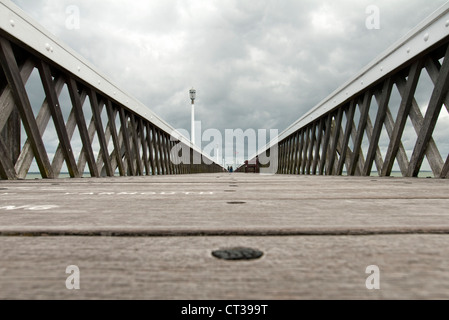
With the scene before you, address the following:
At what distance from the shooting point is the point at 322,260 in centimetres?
55

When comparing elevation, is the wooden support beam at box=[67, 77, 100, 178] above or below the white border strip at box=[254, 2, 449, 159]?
below

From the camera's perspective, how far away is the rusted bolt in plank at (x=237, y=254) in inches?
22.0

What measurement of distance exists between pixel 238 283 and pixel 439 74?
3.92 m

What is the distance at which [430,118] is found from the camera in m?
3.61

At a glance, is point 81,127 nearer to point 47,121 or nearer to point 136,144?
point 47,121

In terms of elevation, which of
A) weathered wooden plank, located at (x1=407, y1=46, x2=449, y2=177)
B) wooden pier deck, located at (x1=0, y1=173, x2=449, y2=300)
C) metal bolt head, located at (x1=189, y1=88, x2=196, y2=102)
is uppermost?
metal bolt head, located at (x1=189, y1=88, x2=196, y2=102)

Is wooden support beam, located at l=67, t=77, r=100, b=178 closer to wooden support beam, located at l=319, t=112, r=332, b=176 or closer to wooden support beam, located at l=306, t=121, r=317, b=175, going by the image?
wooden support beam, located at l=319, t=112, r=332, b=176

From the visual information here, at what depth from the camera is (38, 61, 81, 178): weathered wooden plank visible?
3.81m

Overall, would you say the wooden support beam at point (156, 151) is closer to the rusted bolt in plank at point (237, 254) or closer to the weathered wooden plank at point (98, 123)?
the weathered wooden plank at point (98, 123)

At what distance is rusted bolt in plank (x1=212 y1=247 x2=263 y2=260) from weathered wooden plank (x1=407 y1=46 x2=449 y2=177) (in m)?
3.66

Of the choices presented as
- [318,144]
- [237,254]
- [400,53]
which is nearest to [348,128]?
[400,53]

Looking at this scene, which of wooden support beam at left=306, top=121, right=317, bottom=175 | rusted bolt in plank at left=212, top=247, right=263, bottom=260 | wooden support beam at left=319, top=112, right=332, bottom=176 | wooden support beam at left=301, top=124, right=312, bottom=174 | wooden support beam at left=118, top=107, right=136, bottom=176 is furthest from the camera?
wooden support beam at left=301, top=124, right=312, bottom=174

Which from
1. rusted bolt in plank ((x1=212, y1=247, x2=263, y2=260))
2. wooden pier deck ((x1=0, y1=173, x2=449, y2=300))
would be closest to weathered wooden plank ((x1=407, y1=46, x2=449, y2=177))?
wooden pier deck ((x1=0, y1=173, x2=449, y2=300))
